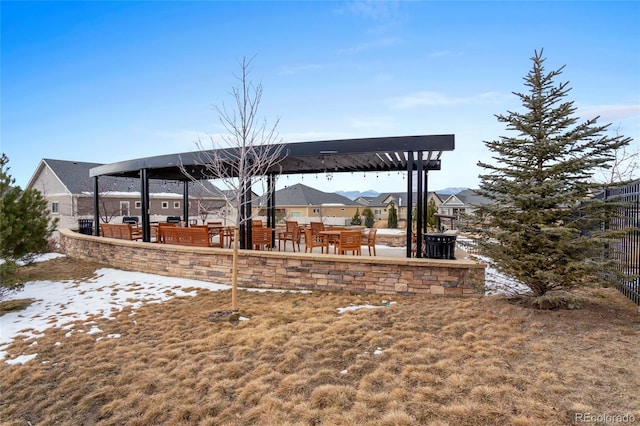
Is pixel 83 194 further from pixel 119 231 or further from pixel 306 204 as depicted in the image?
pixel 306 204

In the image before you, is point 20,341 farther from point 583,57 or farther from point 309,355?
point 583,57

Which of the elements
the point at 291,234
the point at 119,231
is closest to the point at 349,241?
the point at 291,234

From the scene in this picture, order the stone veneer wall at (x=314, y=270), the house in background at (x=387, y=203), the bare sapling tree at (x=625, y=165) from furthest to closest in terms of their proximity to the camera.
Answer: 1. the house in background at (x=387, y=203)
2. the bare sapling tree at (x=625, y=165)
3. the stone veneer wall at (x=314, y=270)

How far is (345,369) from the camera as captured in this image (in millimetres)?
3262

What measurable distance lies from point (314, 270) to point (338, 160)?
11.5 ft

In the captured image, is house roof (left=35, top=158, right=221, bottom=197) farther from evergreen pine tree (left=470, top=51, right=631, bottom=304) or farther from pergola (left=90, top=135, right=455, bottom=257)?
evergreen pine tree (left=470, top=51, right=631, bottom=304)

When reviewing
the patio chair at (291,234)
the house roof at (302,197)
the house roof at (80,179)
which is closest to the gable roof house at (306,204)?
the house roof at (302,197)

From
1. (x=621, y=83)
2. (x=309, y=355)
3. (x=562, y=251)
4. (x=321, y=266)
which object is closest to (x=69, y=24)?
(x=321, y=266)

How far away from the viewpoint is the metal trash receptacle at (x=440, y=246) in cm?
630

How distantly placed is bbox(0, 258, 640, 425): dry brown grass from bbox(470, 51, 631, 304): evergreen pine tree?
2.24ft

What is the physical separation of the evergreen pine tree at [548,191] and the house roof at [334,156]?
1.68 m

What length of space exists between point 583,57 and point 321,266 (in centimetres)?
962

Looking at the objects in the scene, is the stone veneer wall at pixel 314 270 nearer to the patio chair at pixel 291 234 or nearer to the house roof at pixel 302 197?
the patio chair at pixel 291 234

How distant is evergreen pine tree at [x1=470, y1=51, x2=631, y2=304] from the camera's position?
165 inches
